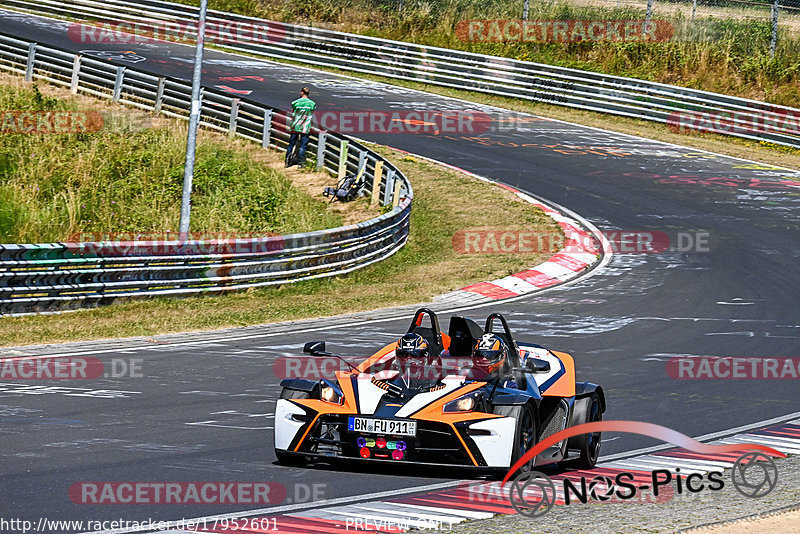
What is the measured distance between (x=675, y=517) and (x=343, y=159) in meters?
19.8

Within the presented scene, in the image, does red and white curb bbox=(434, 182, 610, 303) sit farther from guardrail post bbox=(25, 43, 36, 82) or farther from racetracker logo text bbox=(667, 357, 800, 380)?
guardrail post bbox=(25, 43, 36, 82)

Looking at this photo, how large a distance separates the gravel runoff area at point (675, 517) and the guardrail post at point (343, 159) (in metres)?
19.1

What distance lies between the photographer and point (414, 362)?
9.01 m

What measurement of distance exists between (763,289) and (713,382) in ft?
21.9

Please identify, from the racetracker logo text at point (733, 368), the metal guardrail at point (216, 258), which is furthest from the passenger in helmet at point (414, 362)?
the metal guardrail at point (216, 258)

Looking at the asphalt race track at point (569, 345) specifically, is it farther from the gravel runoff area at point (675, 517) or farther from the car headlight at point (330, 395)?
the gravel runoff area at point (675, 517)

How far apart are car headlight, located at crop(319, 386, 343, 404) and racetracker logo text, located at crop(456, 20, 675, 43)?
1244 inches

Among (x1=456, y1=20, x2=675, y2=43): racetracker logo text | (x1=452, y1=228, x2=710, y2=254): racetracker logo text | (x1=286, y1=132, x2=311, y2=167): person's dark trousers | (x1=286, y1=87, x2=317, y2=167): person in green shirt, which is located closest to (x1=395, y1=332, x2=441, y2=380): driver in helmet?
(x1=452, y1=228, x2=710, y2=254): racetracker logo text

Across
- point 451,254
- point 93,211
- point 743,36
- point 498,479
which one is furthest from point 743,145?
point 498,479

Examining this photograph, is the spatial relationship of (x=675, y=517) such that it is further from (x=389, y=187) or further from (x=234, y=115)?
(x=234, y=115)

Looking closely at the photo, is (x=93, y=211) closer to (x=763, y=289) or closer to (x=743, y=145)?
(x=763, y=289)

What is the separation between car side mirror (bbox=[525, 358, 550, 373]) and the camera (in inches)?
372

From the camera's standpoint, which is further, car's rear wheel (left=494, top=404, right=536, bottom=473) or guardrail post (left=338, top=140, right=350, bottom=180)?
guardrail post (left=338, top=140, right=350, bottom=180)

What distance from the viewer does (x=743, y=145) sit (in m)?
32.6
